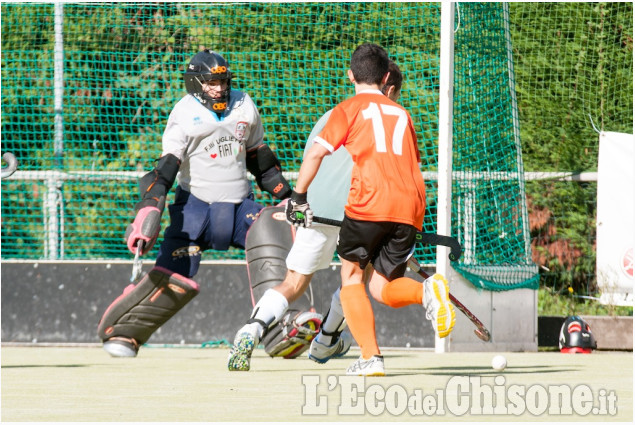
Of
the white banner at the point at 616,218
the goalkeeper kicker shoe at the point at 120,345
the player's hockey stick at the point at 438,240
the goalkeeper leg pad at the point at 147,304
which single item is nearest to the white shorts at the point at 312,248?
the player's hockey stick at the point at 438,240

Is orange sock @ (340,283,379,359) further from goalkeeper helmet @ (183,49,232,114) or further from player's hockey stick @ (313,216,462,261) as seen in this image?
goalkeeper helmet @ (183,49,232,114)

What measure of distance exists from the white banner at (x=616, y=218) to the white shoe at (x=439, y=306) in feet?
12.3

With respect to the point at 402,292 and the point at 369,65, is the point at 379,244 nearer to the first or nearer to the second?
the point at 402,292

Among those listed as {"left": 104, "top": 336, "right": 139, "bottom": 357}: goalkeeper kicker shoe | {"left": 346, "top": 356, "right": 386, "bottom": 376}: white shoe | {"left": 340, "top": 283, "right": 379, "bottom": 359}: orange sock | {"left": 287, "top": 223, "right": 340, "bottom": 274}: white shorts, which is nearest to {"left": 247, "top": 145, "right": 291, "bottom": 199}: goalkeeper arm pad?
{"left": 287, "top": 223, "right": 340, "bottom": 274}: white shorts

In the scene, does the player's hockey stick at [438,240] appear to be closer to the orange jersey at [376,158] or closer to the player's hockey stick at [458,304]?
the player's hockey stick at [458,304]

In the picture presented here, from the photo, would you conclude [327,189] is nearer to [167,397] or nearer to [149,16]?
[167,397]

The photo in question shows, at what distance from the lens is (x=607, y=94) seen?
976 cm

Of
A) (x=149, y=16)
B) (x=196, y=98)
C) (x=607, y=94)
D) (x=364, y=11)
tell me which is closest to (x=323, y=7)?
(x=364, y=11)

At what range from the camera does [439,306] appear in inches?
205

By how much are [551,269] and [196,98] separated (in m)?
4.14

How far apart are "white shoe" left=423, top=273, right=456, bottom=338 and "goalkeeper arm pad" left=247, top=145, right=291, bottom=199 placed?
75.2 inches

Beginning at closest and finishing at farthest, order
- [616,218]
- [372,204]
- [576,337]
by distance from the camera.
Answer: [372,204] → [576,337] → [616,218]

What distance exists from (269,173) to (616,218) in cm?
293

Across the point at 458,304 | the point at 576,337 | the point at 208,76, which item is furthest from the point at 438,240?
the point at 576,337
